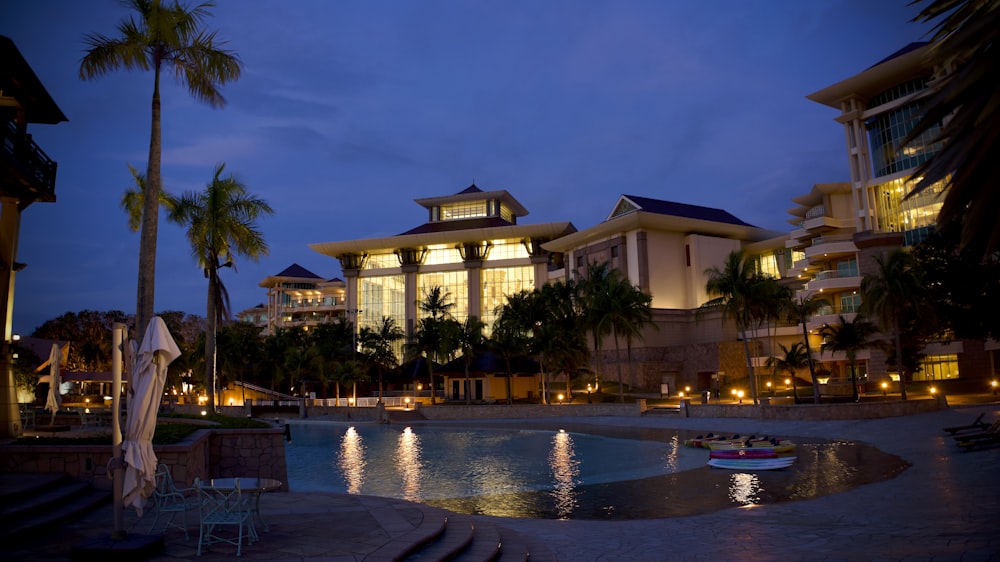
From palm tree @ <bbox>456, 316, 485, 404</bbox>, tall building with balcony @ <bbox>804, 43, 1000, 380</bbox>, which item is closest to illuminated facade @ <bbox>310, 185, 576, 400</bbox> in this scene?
palm tree @ <bbox>456, 316, 485, 404</bbox>

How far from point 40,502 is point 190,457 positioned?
297 centimetres

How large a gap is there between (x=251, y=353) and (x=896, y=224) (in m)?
55.6

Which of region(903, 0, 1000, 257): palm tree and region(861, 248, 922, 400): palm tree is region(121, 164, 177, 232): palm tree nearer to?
region(903, 0, 1000, 257): palm tree

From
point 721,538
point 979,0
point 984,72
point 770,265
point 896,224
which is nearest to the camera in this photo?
point 984,72

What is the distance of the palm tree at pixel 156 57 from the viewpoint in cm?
1515

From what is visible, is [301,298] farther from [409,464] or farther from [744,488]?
[744,488]

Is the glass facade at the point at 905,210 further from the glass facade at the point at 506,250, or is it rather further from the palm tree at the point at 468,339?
the glass facade at the point at 506,250

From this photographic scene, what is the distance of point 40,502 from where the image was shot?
878cm

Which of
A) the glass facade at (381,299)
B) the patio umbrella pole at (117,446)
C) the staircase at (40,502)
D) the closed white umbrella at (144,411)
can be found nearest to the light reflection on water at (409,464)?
the staircase at (40,502)

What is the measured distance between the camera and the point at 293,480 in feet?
61.5

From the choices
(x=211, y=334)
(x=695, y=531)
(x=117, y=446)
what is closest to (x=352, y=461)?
(x=211, y=334)

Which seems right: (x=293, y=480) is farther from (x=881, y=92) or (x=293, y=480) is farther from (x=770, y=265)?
(x=770, y=265)

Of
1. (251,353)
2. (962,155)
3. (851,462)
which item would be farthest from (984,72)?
(251,353)

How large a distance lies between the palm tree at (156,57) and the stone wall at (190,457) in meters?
3.48
